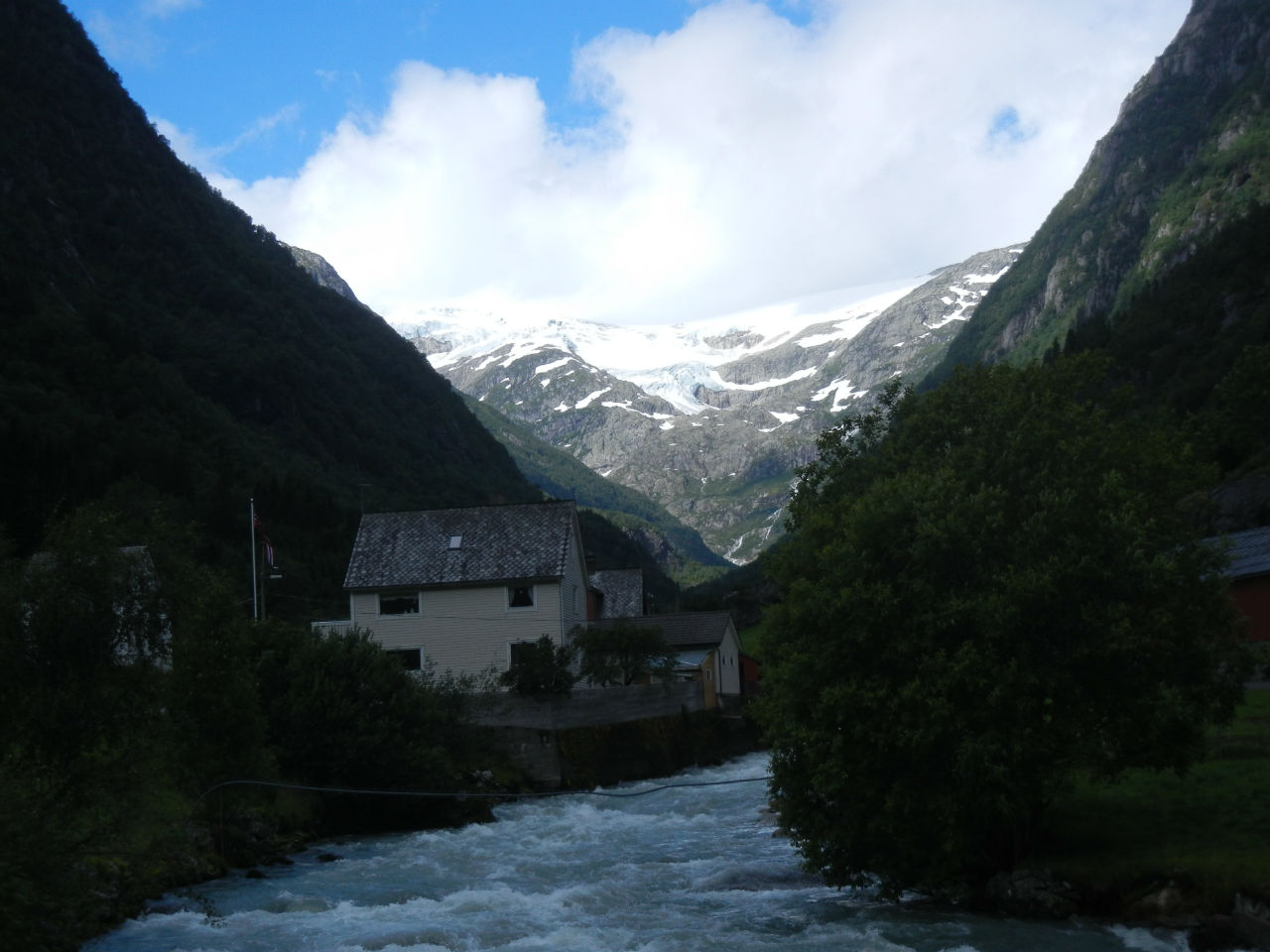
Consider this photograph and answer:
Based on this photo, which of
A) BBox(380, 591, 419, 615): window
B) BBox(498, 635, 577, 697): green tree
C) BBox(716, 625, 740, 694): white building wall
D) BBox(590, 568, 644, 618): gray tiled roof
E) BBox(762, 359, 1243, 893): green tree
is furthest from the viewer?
BBox(590, 568, 644, 618): gray tiled roof

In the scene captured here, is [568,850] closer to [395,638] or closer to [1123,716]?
[1123,716]

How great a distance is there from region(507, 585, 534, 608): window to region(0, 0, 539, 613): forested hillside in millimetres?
30629

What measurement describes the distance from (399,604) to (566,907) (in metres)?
32.2

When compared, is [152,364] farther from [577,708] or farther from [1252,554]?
[1252,554]

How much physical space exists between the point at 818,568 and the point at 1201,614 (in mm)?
7882

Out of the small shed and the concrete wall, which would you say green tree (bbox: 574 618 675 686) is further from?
the small shed

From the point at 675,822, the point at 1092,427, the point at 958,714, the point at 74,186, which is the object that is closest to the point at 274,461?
the point at 74,186

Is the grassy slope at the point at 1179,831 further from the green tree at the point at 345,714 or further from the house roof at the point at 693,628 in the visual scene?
the house roof at the point at 693,628

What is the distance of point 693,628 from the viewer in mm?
74625

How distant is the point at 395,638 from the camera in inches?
2240

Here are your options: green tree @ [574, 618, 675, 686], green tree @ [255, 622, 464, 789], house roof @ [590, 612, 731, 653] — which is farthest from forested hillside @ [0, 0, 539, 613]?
green tree @ [255, 622, 464, 789]

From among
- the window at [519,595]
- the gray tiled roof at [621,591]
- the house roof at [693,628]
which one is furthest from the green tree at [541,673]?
the gray tiled roof at [621,591]

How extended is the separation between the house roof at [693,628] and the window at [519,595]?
578 inches

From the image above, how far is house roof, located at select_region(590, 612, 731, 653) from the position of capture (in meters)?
72.6
